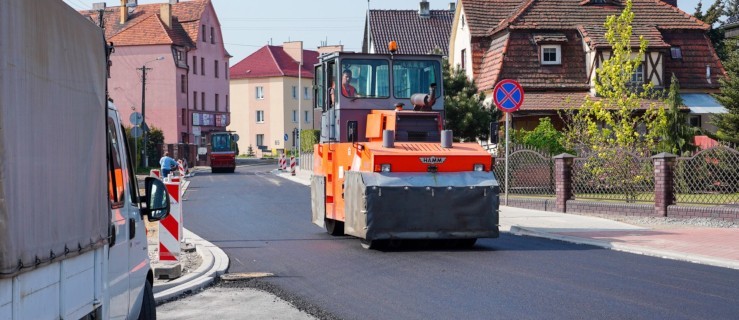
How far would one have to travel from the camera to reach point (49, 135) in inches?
200

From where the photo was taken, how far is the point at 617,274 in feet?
41.5

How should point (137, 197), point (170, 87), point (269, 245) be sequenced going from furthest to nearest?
1. point (170, 87)
2. point (269, 245)
3. point (137, 197)

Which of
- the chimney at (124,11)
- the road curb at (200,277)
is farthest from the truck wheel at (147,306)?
the chimney at (124,11)

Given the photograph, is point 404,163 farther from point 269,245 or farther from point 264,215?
point 264,215

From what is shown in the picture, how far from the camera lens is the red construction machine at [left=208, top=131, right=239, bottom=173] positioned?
2650 inches

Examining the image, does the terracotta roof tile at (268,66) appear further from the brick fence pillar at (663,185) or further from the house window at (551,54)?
the brick fence pillar at (663,185)

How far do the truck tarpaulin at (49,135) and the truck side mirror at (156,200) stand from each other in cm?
117

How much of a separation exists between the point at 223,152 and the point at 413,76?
50167 mm

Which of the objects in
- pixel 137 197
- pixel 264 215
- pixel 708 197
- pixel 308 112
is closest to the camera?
pixel 137 197

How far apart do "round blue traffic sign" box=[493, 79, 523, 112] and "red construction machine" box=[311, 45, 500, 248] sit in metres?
4.80

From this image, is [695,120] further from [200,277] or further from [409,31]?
[200,277]

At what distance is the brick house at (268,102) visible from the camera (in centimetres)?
11181

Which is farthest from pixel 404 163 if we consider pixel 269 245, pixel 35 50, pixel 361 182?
pixel 35 50

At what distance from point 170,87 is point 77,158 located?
80902mm
